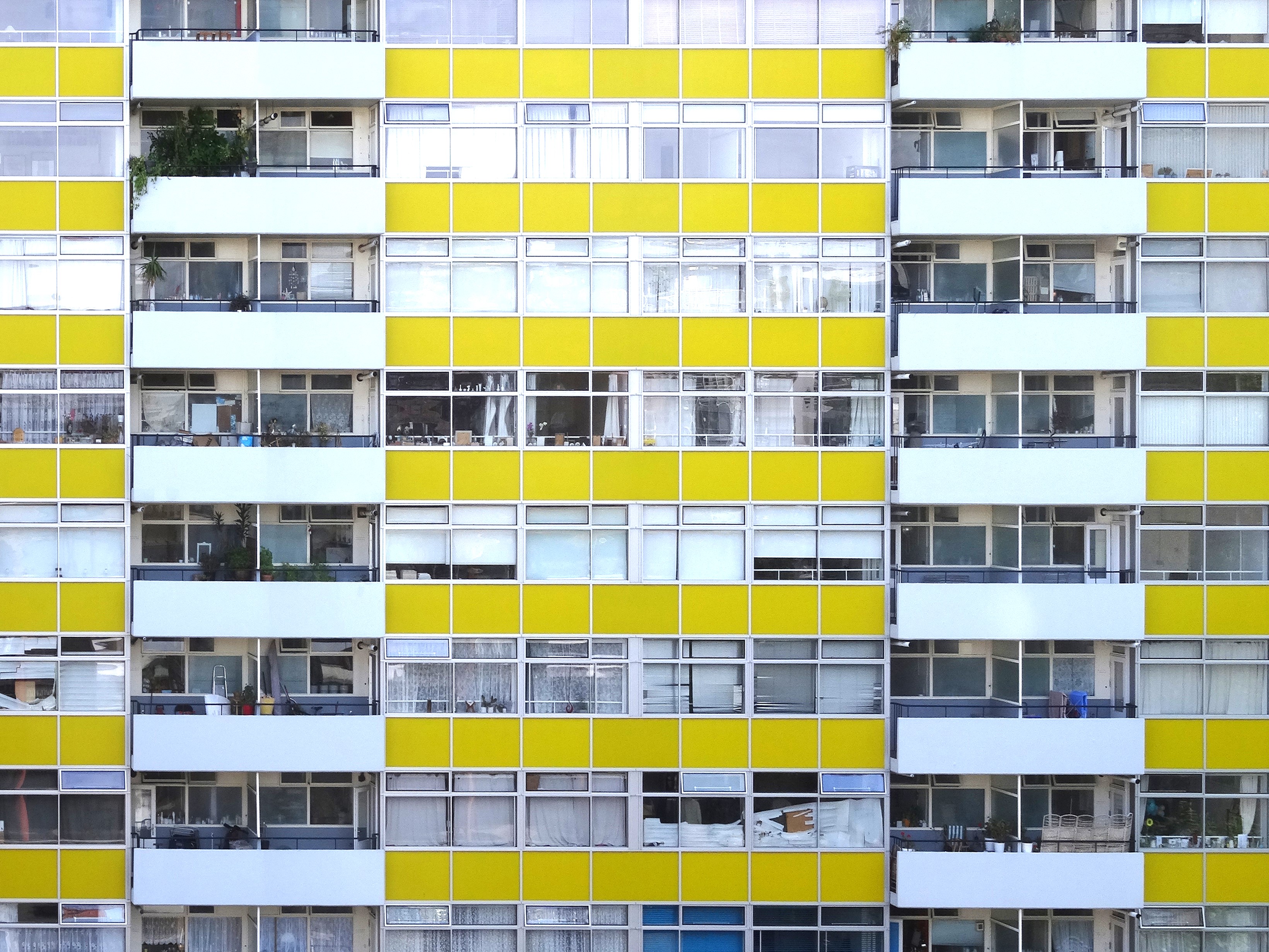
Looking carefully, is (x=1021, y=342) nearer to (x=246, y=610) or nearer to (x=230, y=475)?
(x=230, y=475)

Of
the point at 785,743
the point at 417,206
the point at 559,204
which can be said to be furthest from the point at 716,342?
the point at 785,743

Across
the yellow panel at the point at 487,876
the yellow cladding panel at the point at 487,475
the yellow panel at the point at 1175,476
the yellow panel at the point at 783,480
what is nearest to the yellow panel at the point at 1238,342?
the yellow panel at the point at 1175,476

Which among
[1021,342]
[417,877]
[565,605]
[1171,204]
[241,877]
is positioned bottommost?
[417,877]

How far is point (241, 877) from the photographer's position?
59.5 feet

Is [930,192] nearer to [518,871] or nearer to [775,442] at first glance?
[775,442]

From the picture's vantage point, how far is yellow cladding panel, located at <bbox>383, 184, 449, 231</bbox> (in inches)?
732

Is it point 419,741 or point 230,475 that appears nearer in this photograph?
point 230,475

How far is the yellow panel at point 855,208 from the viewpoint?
18.7 metres

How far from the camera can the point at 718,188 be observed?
734 inches

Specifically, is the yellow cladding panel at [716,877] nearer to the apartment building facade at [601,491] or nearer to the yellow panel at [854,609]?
the apartment building facade at [601,491]

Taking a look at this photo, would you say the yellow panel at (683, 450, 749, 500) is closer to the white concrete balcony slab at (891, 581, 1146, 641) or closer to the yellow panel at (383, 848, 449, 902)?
the white concrete balcony slab at (891, 581, 1146, 641)

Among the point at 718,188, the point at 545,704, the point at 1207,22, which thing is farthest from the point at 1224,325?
the point at 545,704

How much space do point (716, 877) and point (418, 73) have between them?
1194 centimetres

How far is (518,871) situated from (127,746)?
5.66 metres
